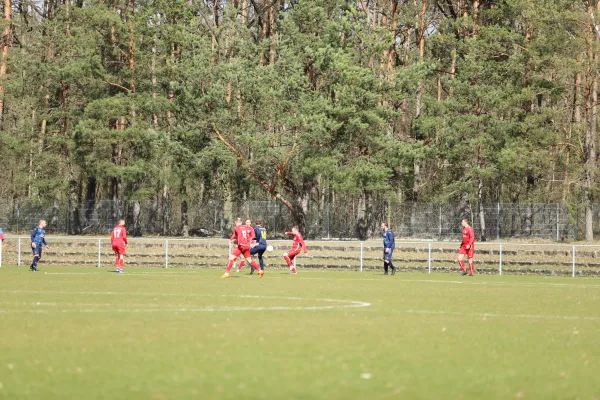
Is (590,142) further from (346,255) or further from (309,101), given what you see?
(346,255)

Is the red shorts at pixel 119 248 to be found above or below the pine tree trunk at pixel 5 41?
below

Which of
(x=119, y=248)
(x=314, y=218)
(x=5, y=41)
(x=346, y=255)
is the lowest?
(x=346, y=255)

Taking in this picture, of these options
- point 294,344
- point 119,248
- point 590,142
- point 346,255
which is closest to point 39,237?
point 119,248

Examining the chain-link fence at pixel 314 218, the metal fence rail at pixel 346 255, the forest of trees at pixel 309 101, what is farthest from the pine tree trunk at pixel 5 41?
the metal fence rail at pixel 346 255

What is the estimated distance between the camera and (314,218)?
59.5 meters

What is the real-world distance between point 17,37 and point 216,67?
18.7m

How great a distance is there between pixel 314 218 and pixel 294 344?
45.3 meters

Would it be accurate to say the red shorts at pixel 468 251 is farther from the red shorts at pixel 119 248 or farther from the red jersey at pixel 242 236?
the red shorts at pixel 119 248

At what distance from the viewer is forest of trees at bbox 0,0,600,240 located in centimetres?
5706

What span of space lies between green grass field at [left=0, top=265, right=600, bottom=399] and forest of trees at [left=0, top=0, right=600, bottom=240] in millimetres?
31401

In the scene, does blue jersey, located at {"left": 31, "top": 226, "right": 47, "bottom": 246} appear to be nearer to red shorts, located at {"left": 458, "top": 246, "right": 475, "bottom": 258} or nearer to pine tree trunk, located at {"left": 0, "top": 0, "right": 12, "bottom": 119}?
red shorts, located at {"left": 458, "top": 246, "right": 475, "bottom": 258}

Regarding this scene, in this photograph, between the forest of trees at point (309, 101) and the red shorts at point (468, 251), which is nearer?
the red shorts at point (468, 251)

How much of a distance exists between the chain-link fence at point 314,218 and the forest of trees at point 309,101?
83cm

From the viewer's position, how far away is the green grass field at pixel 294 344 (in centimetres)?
1049
